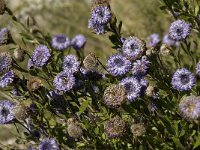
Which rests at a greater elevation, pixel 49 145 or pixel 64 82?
pixel 64 82

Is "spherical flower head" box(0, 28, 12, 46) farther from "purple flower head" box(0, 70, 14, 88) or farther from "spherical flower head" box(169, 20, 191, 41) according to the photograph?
"spherical flower head" box(169, 20, 191, 41)

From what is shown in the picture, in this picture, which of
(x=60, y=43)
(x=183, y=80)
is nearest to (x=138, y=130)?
(x=183, y=80)

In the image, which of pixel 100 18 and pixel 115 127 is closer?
pixel 115 127

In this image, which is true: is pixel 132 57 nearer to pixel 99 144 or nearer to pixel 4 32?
pixel 99 144

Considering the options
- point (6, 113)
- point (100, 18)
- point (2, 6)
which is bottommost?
point (6, 113)

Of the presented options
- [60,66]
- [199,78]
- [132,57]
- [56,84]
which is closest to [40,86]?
[56,84]

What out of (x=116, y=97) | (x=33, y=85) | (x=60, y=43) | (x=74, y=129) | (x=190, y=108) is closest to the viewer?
(x=190, y=108)

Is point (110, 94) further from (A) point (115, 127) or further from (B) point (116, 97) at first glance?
(A) point (115, 127)
